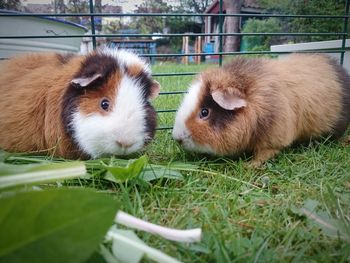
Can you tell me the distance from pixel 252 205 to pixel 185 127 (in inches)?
28.0

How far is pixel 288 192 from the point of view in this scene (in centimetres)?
133

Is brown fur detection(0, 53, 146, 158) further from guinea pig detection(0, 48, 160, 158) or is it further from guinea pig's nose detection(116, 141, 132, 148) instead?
guinea pig's nose detection(116, 141, 132, 148)

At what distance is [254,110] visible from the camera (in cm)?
172

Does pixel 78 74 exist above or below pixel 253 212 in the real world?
above

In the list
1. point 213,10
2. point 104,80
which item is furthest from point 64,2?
point 104,80

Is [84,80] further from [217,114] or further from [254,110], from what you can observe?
[254,110]

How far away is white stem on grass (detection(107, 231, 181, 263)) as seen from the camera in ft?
2.42

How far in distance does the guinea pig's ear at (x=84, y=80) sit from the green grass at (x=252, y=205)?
0.47m

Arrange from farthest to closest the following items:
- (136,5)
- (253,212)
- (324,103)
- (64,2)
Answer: (64,2)
(136,5)
(324,103)
(253,212)

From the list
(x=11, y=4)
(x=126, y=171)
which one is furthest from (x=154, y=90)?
(x=11, y=4)

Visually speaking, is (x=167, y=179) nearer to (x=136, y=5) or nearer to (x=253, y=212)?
(x=253, y=212)

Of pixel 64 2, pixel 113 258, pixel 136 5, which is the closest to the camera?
pixel 113 258

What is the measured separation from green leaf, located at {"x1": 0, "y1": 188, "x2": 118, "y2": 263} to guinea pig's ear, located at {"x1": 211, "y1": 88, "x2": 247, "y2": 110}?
1179mm

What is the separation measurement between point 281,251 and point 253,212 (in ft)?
0.86
